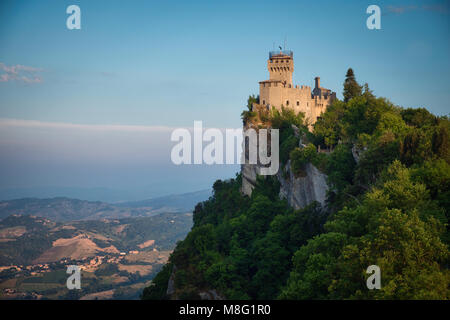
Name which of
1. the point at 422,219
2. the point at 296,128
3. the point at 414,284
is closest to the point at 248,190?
the point at 296,128

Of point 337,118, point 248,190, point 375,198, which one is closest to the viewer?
point 375,198

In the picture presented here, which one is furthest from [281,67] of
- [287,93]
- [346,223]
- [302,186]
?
[346,223]

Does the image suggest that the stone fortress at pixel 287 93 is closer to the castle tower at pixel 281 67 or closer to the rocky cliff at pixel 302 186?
the castle tower at pixel 281 67

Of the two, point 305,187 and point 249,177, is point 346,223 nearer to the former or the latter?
point 305,187

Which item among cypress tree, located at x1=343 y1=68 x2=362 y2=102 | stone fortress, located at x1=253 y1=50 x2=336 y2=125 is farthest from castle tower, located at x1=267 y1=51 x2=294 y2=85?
cypress tree, located at x1=343 y1=68 x2=362 y2=102

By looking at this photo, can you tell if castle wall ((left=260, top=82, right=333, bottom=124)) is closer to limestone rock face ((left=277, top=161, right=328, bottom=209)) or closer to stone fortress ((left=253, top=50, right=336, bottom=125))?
stone fortress ((left=253, top=50, right=336, bottom=125))

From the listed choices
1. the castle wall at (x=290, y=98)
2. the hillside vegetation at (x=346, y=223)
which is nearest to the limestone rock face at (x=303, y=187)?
the hillside vegetation at (x=346, y=223)
